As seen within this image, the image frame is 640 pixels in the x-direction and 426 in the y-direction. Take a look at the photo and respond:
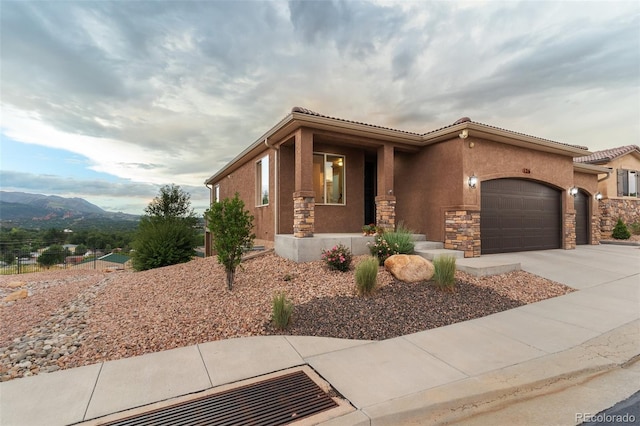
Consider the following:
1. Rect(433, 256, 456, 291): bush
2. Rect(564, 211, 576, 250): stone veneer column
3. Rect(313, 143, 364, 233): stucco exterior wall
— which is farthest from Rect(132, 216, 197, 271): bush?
Rect(564, 211, 576, 250): stone veneer column

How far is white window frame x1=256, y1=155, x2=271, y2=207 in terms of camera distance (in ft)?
34.2

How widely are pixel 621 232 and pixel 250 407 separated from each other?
67.8 feet

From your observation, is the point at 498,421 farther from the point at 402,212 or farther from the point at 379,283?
the point at 402,212

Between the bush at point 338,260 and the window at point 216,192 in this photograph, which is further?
the window at point 216,192

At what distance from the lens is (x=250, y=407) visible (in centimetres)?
240

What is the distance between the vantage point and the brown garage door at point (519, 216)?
945 cm

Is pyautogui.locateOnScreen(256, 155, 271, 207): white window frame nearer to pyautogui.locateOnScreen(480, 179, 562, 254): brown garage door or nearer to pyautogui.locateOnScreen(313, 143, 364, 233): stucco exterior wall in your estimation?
pyautogui.locateOnScreen(313, 143, 364, 233): stucco exterior wall

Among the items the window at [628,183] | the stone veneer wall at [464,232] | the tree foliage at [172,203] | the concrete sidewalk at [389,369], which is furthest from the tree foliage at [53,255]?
the window at [628,183]

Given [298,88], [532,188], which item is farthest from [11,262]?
[532,188]

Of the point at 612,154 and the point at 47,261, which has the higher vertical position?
the point at 612,154

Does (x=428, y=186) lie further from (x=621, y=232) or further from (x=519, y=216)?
(x=621, y=232)

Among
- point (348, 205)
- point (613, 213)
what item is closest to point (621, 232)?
point (613, 213)

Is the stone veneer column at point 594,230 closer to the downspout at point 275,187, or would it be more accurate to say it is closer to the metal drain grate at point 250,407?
the downspout at point 275,187
